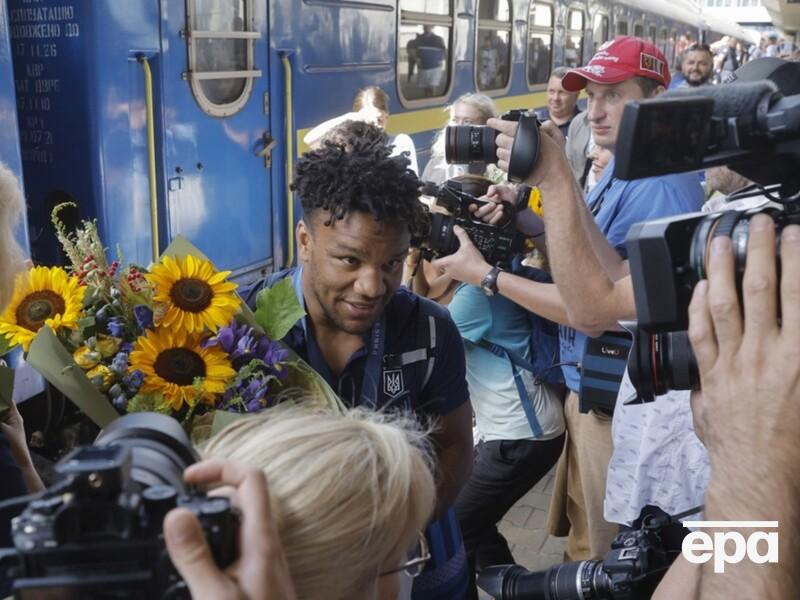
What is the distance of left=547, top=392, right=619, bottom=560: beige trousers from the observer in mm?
2605

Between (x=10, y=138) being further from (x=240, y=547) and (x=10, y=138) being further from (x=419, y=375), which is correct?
(x=240, y=547)

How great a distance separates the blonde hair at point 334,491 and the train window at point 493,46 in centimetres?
598

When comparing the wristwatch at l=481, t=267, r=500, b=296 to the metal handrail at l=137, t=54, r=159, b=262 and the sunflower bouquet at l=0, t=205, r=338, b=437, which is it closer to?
the sunflower bouquet at l=0, t=205, r=338, b=437

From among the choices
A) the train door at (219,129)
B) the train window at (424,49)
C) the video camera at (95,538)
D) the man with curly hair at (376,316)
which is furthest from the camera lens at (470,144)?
the train window at (424,49)

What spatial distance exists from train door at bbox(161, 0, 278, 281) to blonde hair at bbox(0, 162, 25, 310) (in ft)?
6.87

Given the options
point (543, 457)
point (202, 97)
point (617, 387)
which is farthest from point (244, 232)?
point (617, 387)

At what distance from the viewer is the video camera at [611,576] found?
59.9 inches

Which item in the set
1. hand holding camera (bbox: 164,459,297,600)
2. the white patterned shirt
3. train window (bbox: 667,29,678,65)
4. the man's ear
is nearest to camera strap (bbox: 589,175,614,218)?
the white patterned shirt

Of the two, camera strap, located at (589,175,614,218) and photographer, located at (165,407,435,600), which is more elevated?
camera strap, located at (589,175,614,218)

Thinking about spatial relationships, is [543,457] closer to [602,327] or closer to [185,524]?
[602,327]

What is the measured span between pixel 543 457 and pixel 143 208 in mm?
2021

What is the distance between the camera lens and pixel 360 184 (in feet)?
5.99

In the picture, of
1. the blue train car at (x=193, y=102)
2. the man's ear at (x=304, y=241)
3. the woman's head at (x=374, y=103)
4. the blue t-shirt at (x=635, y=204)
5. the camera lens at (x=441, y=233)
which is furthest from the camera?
the woman's head at (x=374, y=103)

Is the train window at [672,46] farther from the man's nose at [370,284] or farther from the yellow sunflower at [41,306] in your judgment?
the yellow sunflower at [41,306]
